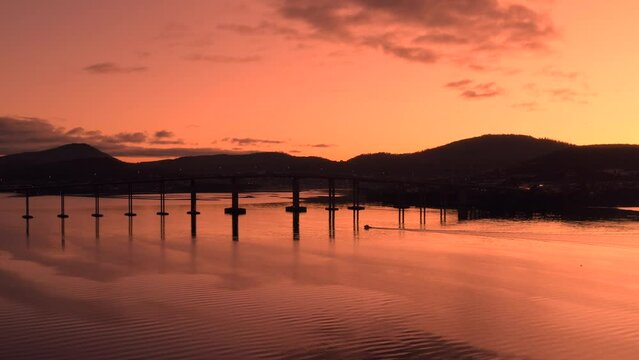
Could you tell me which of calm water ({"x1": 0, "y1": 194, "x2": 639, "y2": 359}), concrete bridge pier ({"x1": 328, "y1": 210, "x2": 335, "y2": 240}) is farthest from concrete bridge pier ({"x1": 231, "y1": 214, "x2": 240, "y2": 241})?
concrete bridge pier ({"x1": 328, "y1": 210, "x2": 335, "y2": 240})

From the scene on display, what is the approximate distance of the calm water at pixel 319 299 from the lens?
2542cm

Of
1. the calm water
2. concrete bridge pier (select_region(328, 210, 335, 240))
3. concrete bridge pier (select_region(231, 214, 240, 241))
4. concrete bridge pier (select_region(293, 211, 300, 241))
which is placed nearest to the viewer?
the calm water

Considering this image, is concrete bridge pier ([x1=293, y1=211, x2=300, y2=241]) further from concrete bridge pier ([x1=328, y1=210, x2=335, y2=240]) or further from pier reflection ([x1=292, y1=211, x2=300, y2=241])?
concrete bridge pier ([x1=328, y1=210, x2=335, y2=240])

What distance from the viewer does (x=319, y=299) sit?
117ft

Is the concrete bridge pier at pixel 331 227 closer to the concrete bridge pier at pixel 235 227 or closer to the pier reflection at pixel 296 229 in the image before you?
the pier reflection at pixel 296 229

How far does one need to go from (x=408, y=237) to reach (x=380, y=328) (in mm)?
51612

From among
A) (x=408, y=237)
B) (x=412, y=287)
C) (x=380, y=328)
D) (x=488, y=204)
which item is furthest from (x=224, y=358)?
(x=488, y=204)

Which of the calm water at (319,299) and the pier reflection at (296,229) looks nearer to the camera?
the calm water at (319,299)

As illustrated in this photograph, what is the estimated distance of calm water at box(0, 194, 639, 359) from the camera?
2542 cm

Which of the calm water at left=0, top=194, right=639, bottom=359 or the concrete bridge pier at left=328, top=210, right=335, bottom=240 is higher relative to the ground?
the concrete bridge pier at left=328, top=210, right=335, bottom=240

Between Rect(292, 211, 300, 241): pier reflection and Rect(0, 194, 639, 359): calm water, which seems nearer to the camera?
Rect(0, 194, 639, 359): calm water

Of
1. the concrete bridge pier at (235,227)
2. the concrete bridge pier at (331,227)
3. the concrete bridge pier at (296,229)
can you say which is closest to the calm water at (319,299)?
the concrete bridge pier at (296,229)

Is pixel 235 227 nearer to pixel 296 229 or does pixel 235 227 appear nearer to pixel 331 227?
pixel 296 229

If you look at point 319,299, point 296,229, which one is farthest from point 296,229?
point 319,299
